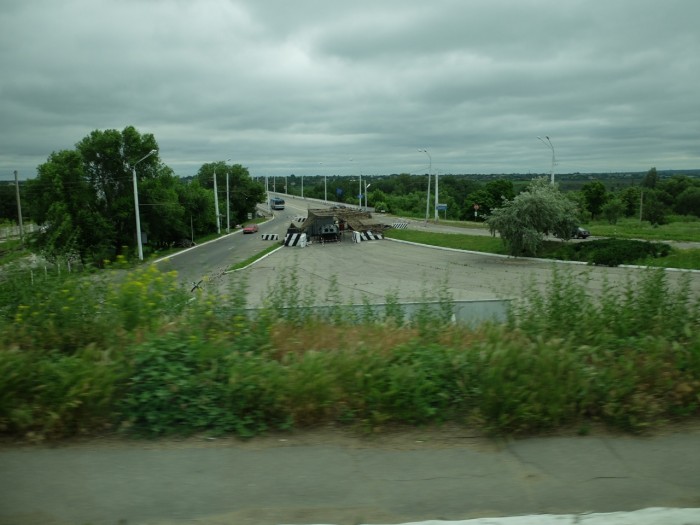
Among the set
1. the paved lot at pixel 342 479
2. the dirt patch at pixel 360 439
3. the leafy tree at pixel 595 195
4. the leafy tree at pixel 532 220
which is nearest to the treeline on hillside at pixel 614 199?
the leafy tree at pixel 595 195

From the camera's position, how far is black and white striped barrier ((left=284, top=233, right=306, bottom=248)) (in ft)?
161

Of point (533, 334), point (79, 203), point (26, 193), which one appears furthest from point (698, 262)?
point (26, 193)

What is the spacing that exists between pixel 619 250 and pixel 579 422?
90.8 ft

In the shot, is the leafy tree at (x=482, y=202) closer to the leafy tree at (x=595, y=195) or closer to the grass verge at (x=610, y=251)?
the leafy tree at (x=595, y=195)

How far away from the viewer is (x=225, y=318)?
231 inches

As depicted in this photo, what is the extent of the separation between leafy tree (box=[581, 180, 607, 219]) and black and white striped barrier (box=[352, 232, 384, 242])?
56.1m

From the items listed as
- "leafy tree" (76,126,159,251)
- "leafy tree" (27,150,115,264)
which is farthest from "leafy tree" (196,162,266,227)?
"leafy tree" (27,150,115,264)

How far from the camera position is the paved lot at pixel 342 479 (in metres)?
3.29

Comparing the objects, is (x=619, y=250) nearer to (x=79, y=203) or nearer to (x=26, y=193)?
(x=79, y=203)

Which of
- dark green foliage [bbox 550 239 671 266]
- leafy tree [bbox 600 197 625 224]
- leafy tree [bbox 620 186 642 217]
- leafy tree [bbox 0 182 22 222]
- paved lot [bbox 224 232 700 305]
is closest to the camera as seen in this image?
paved lot [bbox 224 232 700 305]

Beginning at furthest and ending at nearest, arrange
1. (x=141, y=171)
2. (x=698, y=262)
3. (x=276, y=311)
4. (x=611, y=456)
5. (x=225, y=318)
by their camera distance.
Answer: (x=141, y=171) → (x=698, y=262) → (x=276, y=311) → (x=225, y=318) → (x=611, y=456)

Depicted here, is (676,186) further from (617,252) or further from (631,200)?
(617,252)

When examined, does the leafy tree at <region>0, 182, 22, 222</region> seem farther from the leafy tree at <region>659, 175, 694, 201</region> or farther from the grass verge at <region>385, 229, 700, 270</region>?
the leafy tree at <region>659, 175, 694, 201</region>

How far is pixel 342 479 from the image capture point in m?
3.62
